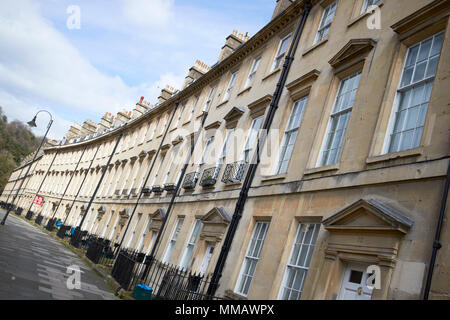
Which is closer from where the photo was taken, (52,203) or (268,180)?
(268,180)

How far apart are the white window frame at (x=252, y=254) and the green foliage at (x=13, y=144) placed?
92049mm

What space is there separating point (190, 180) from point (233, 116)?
11.4 ft

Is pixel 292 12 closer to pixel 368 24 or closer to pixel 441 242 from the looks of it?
pixel 368 24

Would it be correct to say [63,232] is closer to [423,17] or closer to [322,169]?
[322,169]

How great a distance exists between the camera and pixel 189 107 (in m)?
21.8

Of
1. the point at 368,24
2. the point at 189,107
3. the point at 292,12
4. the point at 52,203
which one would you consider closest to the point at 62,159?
the point at 52,203

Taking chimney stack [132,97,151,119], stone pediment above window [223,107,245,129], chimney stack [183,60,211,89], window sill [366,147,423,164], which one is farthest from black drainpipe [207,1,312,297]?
chimney stack [132,97,151,119]

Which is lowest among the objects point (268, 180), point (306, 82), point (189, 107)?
point (268, 180)

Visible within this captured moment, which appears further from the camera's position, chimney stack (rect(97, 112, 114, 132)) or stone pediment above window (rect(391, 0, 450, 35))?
chimney stack (rect(97, 112, 114, 132))

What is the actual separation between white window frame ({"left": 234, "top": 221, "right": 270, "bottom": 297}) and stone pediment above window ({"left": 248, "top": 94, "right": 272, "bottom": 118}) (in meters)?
4.30

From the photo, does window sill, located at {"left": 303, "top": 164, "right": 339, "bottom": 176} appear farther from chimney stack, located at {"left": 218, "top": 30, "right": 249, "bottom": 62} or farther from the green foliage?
the green foliage

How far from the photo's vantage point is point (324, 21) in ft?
38.7

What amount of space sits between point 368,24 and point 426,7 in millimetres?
1975

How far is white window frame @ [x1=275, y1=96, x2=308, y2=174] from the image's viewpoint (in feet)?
34.3
